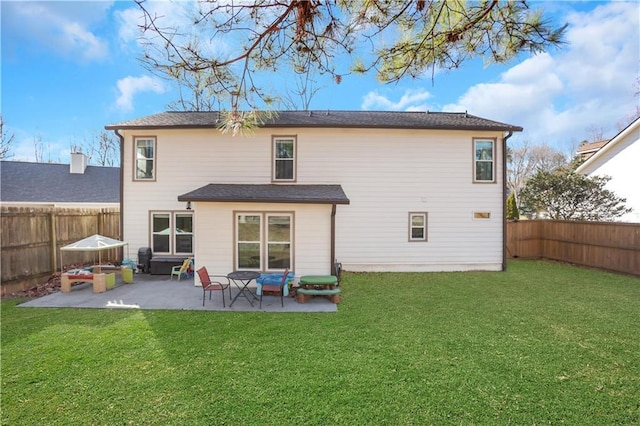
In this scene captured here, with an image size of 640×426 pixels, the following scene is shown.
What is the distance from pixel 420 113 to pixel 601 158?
1235 cm

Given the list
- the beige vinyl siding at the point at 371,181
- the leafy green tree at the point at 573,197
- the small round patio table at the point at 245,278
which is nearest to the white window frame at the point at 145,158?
the beige vinyl siding at the point at 371,181

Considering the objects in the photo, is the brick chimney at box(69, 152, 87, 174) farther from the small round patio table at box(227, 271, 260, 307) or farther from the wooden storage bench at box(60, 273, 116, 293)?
the small round patio table at box(227, 271, 260, 307)

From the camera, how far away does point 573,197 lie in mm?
12508

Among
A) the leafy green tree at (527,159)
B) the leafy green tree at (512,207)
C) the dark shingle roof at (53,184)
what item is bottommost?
the leafy green tree at (512,207)

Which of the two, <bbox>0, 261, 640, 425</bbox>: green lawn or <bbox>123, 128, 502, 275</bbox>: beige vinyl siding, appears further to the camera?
<bbox>123, 128, 502, 275</bbox>: beige vinyl siding

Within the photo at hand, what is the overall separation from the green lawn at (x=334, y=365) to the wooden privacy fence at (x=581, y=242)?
12.9 ft

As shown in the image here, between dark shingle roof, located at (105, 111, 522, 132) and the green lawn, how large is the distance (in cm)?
579

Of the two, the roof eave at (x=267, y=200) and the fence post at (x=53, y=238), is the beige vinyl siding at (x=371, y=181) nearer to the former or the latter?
the fence post at (x=53, y=238)

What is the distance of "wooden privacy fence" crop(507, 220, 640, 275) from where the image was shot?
9305 mm

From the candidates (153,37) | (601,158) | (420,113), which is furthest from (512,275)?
(601,158)

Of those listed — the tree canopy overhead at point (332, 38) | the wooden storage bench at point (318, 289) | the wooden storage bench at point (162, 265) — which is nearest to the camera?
the tree canopy overhead at point (332, 38)

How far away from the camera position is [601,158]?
16.6m

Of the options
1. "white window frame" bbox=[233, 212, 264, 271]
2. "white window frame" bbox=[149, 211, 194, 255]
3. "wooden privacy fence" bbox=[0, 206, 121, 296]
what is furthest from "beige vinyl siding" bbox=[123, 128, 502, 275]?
"white window frame" bbox=[233, 212, 264, 271]

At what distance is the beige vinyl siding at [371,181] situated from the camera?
10070mm
